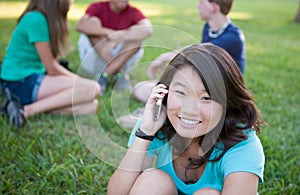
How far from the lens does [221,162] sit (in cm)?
151

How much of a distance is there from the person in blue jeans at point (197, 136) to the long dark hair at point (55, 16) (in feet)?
5.22

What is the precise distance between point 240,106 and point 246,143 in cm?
15

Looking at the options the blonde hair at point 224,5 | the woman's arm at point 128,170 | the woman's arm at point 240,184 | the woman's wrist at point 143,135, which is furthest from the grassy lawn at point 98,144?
the blonde hair at point 224,5

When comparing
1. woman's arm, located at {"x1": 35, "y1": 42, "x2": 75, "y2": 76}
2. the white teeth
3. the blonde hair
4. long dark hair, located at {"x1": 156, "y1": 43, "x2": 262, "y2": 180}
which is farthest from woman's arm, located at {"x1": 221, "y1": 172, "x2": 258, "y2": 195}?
woman's arm, located at {"x1": 35, "y1": 42, "x2": 75, "y2": 76}

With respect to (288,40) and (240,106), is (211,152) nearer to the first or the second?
(240,106)

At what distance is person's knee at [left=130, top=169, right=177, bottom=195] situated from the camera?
1.51 metres

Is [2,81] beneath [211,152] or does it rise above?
beneath

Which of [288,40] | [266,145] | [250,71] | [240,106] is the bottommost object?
[288,40]

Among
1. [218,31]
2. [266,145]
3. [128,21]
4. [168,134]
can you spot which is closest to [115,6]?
[128,21]

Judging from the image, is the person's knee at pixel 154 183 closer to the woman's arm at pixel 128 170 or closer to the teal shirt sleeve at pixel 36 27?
the woman's arm at pixel 128 170

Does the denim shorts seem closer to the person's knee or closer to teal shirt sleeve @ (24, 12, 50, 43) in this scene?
teal shirt sleeve @ (24, 12, 50, 43)

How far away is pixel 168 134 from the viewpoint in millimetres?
1616

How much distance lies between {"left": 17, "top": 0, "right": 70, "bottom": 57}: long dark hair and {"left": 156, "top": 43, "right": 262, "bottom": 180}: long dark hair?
5.30 feet

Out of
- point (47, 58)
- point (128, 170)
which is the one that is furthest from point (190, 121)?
point (47, 58)
